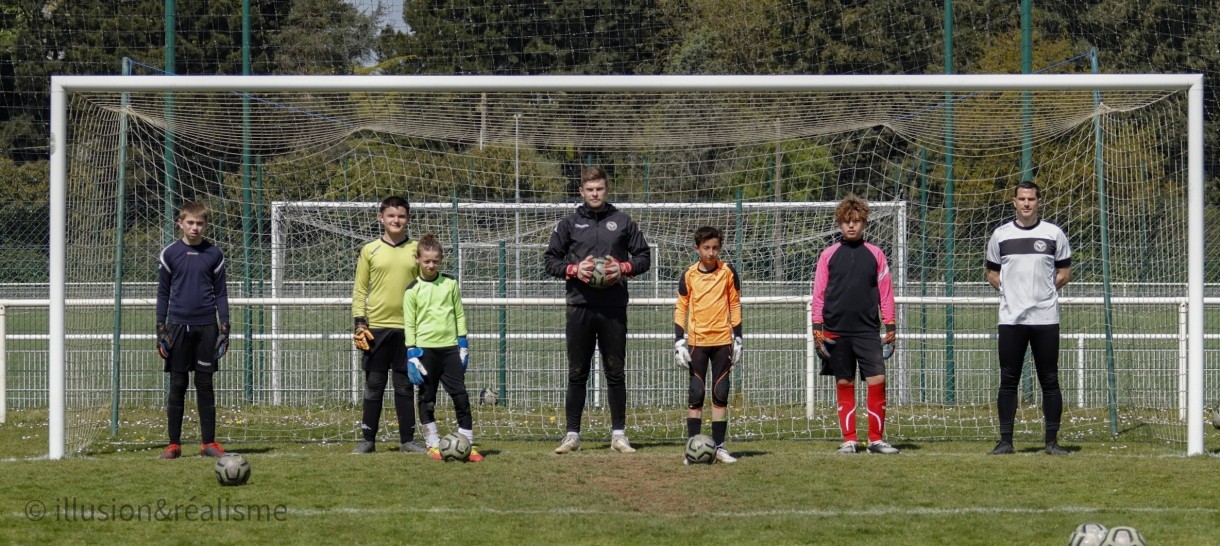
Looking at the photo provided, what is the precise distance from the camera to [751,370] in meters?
11.3

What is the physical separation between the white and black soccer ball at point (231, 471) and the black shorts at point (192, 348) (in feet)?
4.94

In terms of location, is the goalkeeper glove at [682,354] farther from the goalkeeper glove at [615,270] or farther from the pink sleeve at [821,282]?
the pink sleeve at [821,282]

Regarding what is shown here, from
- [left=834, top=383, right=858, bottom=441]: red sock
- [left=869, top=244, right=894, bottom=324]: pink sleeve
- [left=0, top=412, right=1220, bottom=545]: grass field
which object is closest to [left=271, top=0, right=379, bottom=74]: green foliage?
[left=0, top=412, right=1220, bottom=545]: grass field

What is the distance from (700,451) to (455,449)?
153 centimetres

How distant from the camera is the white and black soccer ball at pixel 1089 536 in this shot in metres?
5.29

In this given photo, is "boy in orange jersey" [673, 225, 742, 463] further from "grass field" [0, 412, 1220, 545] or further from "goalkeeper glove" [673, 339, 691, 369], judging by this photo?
"grass field" [0, 412, 1220, 545]

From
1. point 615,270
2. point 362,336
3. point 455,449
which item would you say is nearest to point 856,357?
point 615,270

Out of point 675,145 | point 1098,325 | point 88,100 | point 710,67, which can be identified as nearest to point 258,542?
point 88,100

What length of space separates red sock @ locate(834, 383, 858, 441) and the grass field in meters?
0.21

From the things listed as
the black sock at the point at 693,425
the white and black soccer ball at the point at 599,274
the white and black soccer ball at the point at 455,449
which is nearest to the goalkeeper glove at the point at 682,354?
the black sock at the point at 693,425

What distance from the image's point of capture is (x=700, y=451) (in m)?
8.04

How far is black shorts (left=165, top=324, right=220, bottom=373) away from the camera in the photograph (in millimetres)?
8781

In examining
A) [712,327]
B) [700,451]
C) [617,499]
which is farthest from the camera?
[712,327]

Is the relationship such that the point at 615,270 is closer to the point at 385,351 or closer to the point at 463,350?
the point at 463,350
